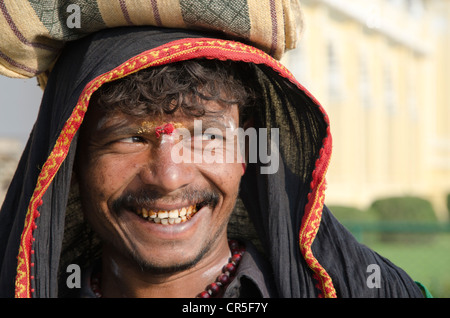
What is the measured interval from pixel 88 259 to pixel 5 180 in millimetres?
7979

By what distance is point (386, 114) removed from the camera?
23344mm

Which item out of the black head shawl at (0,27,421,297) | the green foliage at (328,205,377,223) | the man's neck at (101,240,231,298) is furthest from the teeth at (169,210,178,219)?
the green foliage at (328,205,377,223)

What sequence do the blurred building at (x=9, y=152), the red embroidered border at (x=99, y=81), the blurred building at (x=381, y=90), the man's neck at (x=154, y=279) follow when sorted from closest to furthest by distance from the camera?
the red embroidered border at (x=99, y=81) < the man's neck at (x=154, y=279) < the blurred building at (x=9, y=152) < the blurred building at (x=381, y=90)

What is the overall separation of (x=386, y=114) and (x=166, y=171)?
872 inches

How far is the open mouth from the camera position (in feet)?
7.60

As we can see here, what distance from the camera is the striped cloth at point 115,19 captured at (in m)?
2.16

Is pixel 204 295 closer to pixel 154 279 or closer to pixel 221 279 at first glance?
pixel 221 279

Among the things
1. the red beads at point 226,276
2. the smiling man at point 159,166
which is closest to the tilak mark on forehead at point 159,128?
the smiling man at point 159,166

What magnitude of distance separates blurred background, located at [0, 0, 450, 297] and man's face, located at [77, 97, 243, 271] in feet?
22.9

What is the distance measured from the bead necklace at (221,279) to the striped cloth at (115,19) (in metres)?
0.93

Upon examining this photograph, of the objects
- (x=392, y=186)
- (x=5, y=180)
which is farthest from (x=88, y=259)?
(x=392, y=186)

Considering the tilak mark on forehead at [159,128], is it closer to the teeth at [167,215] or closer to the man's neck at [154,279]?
the teeth at [167,215]

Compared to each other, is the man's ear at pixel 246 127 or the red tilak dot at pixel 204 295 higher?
the man's ear at pixel 246 127

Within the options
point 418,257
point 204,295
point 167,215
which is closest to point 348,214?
point 418,257
